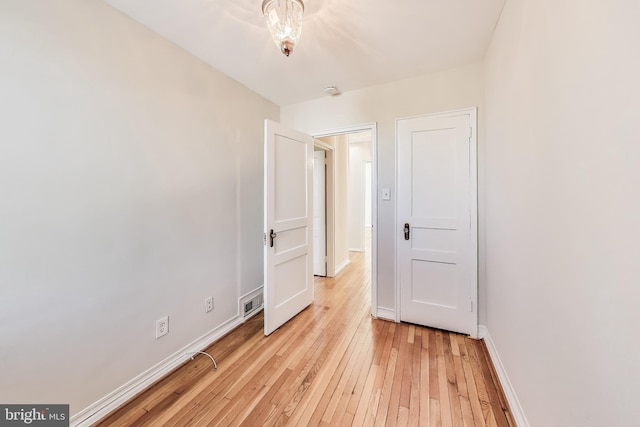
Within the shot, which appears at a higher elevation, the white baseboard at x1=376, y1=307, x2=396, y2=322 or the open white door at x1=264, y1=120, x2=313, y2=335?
the open white door at x1=264, y1=120, x2=313, y2=335

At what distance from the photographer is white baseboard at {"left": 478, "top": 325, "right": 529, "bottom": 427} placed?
4.22ft

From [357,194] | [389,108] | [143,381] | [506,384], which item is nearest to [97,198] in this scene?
[143,381]

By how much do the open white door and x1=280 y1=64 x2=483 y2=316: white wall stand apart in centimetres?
48

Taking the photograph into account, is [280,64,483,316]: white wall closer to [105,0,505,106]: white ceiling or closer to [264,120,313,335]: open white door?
[105,0,505,106]: white ceiling

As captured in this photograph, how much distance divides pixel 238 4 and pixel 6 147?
1.40 meters

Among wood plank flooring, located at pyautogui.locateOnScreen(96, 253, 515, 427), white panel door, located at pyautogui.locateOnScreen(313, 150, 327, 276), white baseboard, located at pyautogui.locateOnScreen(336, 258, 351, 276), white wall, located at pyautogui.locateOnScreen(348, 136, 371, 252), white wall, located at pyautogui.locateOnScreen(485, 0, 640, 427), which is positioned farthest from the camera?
white wall, located at pyautogui.locateOnScreen(348, 136, 371, 252)

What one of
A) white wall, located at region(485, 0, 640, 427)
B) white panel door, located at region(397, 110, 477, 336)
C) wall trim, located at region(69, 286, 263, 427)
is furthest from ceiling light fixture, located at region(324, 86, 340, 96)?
wall trim, located at region(69, 286, 263, 427)

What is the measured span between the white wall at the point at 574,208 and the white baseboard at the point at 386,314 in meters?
1.12

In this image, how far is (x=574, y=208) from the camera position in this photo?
2.71 ft

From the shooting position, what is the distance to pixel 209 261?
83.9 inches

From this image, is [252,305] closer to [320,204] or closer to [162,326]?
[162,326]

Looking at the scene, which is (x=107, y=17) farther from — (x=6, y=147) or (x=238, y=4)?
(x=6, y=147)

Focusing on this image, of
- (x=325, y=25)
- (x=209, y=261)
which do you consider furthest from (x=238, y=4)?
(x=209, y=261)

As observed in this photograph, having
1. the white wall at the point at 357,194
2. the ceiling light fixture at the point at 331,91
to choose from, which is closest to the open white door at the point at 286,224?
the ceiling light fixture at the point at 331,91
